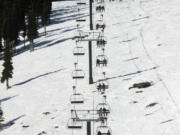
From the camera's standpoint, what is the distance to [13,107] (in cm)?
5006

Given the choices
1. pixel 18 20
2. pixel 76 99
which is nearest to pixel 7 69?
pixel 76 99

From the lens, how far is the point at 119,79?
48375 mm

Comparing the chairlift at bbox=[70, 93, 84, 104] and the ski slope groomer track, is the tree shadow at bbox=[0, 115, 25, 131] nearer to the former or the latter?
the ski slope groomer track

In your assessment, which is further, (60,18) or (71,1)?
(71,1)

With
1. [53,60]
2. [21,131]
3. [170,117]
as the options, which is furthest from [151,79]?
[53,60]

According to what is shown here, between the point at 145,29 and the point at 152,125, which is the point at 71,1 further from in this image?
the point at 152,125

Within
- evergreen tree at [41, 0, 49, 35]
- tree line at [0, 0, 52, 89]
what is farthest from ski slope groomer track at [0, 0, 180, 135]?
evergreen tree at [41, 0, 49, 35]

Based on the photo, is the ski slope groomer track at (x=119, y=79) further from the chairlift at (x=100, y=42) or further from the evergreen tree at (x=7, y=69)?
the chairlift at (x=100, y=42)

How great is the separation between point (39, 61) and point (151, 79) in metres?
31.2

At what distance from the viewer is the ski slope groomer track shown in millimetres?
36469

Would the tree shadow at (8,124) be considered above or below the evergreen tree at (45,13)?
below

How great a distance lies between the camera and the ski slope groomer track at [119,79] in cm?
3647

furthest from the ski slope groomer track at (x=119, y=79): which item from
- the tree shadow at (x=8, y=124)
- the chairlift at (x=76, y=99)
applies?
the chairlift at (x=76, y=99)

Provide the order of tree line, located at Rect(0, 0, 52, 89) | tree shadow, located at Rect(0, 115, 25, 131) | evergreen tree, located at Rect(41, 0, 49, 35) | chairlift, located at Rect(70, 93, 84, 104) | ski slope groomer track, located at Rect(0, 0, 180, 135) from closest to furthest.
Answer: chairlift, located at Rect(70, 93, 84, 104)
ski slope groomer track, located at Rect(0, 0, 180, 135)
tree shadow, located at Rect(0, 115, 25, 131)
tree line, located at Rect(0, 0, 52, 89)
evergreen tree, located at Rect(41, 0, 49, 35)
